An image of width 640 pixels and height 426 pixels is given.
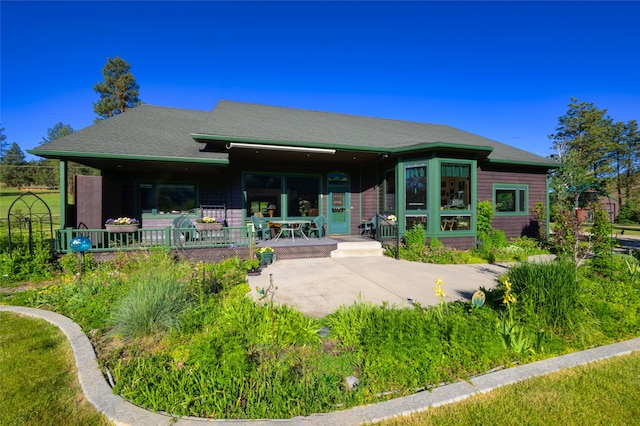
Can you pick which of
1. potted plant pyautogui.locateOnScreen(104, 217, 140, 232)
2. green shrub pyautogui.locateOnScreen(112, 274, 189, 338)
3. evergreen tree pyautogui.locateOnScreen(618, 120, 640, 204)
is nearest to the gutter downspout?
potted plant pyautogui.locateOnScreen(104, 217, 140, 232)

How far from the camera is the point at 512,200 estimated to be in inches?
421

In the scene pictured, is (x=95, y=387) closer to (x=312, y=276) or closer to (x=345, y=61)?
(x=312, y=276)

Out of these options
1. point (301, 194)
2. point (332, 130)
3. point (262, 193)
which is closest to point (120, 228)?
point (262, 193)

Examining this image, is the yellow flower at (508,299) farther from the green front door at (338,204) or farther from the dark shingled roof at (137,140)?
the green front door at (338,204)

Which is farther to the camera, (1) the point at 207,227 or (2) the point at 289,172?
(2) the point at 289,172

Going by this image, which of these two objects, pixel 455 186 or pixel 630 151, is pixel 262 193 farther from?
pixel 630 151

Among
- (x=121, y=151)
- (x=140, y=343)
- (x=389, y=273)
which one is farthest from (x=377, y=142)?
(x=140, y=343)

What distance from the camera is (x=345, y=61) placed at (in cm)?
1463

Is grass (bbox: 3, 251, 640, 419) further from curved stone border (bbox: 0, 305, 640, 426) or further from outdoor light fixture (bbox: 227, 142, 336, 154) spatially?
outdoor light fixture (bbox: 227, 142, 336, 154)

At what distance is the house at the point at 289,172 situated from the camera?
7277 mm

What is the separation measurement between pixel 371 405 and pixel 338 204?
28.5 feet

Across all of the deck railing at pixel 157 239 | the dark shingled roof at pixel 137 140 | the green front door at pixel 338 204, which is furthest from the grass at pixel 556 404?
the green front door at pixel 338 204

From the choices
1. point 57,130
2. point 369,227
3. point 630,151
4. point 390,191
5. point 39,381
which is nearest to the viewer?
point 39,381

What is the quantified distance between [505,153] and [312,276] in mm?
10038
